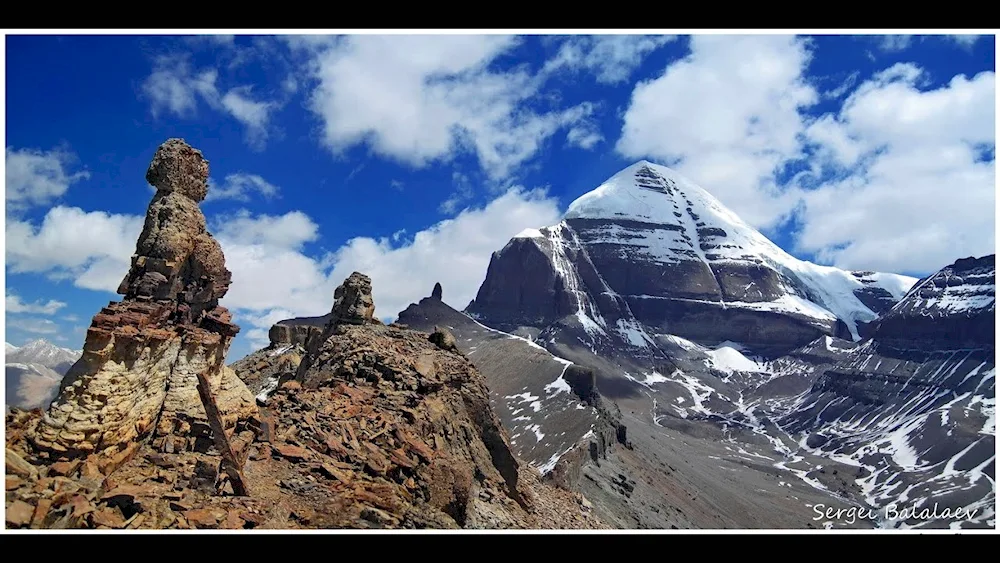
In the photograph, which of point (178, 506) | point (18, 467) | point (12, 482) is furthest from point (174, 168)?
point (178, 506)

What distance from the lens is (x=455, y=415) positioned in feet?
83.0

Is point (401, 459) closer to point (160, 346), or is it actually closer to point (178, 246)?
point (160, 346)

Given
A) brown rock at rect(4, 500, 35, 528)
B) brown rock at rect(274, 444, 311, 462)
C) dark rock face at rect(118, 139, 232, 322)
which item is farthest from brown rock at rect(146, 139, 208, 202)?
brown rock at rect(4, 500, 35, 528)

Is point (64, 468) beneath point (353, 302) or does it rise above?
beneath

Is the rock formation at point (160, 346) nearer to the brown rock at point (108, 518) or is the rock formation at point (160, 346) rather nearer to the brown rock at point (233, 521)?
the brown rock at point (108, 518)

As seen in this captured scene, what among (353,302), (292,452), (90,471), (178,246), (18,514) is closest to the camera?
(18,514)

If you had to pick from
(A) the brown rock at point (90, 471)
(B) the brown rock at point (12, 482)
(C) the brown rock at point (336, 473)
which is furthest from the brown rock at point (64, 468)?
(C) the brown rock at point (336, 473)

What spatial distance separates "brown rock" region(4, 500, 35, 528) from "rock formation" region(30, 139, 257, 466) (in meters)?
2.46

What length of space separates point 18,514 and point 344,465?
7476 millimetres

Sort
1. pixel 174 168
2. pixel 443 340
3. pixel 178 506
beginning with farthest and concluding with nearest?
1. pixel 443 340
2. pixel 174 168
3. pixel 178 506

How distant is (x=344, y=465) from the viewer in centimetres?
1639

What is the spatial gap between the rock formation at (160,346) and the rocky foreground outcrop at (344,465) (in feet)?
1.71

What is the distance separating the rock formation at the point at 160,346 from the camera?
13055 mm

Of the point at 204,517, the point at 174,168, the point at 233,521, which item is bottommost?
the point at 233,521
